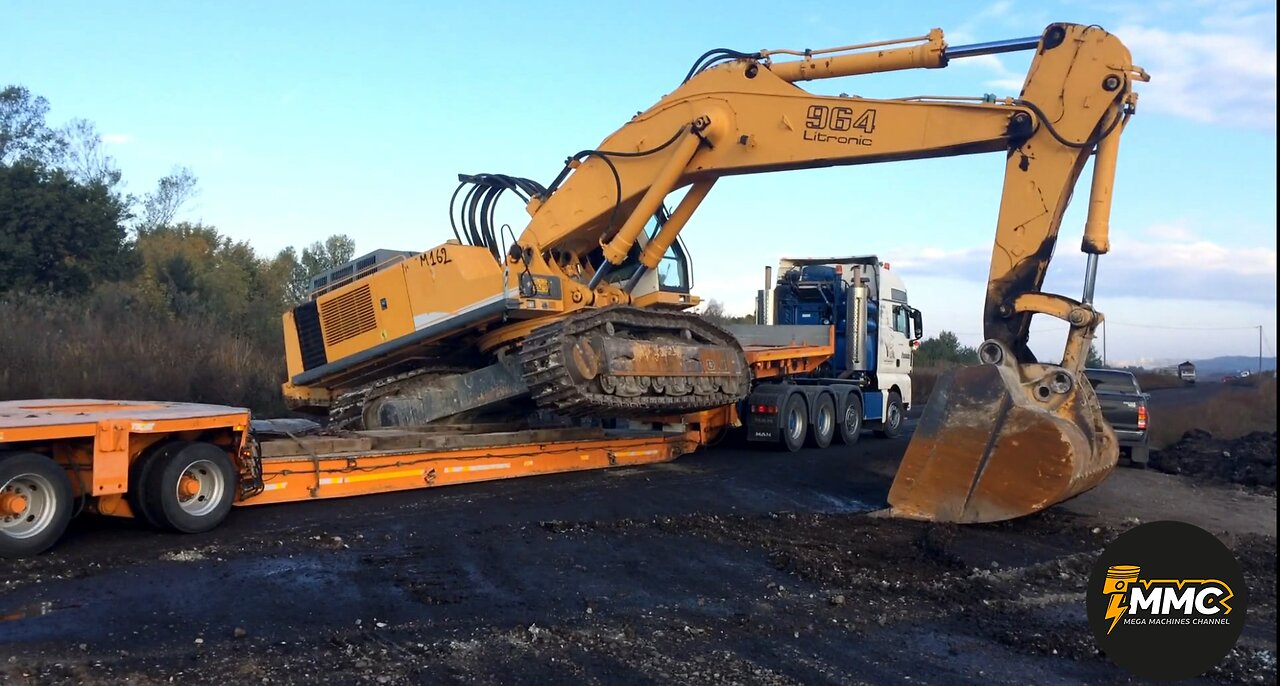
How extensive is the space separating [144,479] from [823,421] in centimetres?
1188

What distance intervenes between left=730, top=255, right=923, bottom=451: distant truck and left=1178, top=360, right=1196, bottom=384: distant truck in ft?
Answer: 142

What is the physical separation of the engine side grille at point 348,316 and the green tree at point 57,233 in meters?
10.9

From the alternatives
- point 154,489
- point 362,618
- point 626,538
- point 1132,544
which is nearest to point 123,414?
point 154,489

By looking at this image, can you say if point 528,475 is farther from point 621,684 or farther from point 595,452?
point 621,684

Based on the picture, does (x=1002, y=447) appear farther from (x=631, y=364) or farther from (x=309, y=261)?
(x=309, y=261)

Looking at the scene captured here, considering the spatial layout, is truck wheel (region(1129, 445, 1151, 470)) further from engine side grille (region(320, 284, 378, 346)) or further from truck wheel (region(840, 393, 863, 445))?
engine side grille (region(320, 284, 378, 346))

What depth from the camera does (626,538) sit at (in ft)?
28.8

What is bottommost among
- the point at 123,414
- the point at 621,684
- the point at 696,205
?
the point at 621,684

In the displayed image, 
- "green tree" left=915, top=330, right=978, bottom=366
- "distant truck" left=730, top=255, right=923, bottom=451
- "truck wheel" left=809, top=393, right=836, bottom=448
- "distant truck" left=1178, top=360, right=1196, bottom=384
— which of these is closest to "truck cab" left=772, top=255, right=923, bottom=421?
"distant truck" left=730, top=255, right=923, bottom=451

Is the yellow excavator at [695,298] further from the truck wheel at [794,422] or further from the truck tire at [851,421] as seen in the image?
the truck tire at [851,421]

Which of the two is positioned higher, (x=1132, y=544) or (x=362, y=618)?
(x=1132, y=544)

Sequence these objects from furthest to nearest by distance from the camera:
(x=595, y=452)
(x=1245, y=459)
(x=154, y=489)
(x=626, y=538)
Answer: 1. (x=1245, y=459)
2. (x=595, y=452)
3. (x=626, y=538)
4. (x=154, y=489)

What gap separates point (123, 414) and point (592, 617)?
4.37m

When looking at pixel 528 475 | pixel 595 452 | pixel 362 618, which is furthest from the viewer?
pixel 595 452
